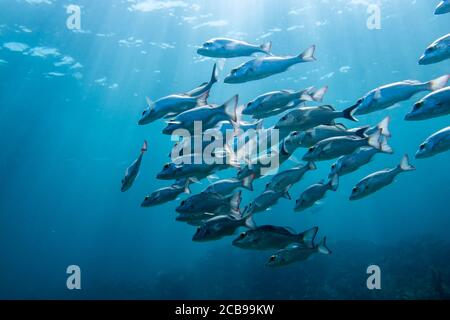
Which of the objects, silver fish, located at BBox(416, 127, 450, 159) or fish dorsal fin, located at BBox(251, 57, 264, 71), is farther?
fish dorsal fin, located at BBox(251, 57, 264, 71)

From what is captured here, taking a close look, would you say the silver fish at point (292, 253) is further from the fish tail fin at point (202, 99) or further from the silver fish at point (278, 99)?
the fish tail fin at point (202, 99)

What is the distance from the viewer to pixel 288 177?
652 cm

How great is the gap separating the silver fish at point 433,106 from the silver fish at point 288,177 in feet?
6.61

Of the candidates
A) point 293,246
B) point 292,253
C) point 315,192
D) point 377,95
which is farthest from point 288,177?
point 377,95

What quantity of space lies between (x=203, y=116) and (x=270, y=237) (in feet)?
7.54

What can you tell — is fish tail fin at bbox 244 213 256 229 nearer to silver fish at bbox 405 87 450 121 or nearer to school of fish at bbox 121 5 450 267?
school of fish at bbox 121 5 450 267

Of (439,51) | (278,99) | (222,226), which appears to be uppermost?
(439,51)

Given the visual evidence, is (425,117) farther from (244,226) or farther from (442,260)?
(442,260)

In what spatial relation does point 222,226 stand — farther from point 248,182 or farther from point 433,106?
point 433,106

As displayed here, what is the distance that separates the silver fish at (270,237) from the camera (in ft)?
17.4

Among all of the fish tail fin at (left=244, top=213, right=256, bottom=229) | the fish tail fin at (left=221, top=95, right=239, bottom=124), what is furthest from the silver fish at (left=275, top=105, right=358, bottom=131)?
the fish tail fin at (left=244, top=213, right=256, bottom=229)

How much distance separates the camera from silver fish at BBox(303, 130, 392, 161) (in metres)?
5.21

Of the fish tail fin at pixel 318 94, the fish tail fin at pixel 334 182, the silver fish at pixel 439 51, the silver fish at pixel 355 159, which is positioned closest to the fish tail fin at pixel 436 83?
the silver fish at pixel 439 51

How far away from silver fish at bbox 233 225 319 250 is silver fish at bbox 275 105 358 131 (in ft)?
5.66
